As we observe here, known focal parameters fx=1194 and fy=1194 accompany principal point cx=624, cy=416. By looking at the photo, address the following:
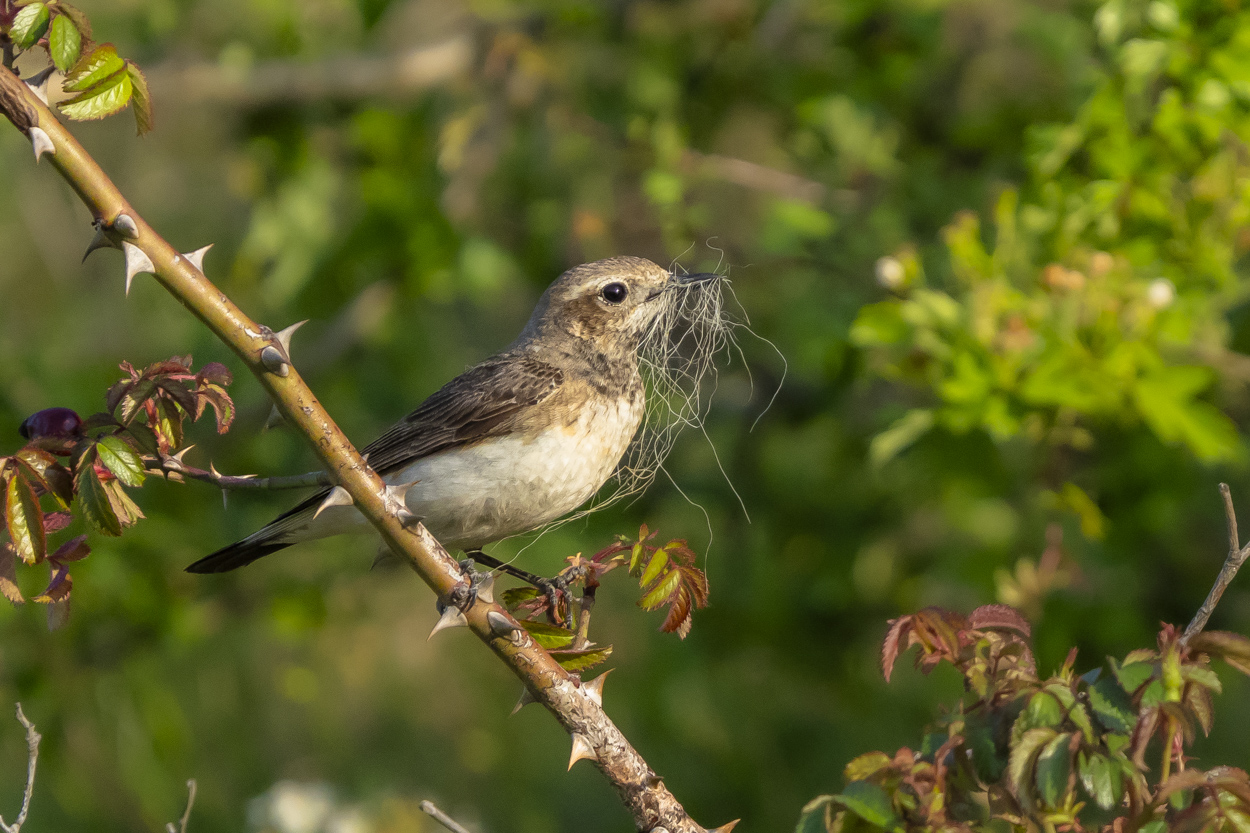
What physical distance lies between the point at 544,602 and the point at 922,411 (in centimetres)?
199

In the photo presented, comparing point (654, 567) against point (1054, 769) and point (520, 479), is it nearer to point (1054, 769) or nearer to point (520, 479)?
point (1054, 769)

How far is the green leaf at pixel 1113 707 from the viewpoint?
189 centimetres

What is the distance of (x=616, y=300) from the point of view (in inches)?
146

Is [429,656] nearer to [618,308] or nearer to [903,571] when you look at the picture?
[903,571]

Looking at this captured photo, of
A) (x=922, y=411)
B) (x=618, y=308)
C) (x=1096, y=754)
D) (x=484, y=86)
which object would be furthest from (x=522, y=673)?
(x=484, y=86)

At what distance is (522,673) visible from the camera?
2363mm

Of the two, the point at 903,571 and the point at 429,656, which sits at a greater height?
the point at 903,571

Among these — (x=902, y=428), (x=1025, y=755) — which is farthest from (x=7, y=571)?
(x=902, y=428)

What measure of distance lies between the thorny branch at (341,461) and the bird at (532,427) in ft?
3.10

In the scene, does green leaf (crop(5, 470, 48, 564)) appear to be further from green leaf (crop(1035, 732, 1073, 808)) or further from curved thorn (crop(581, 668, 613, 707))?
green leaf (crop(1035, 732, 1073, 808))

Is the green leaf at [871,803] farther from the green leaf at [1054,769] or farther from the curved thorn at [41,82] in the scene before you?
the curved thorn at [41,82]

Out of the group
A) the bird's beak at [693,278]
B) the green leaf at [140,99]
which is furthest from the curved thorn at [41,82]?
the bird's beak at [693,278]

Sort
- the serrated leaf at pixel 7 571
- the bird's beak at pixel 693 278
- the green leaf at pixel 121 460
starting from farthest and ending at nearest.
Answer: the bird's beak at pixel 693 278 → the serrated leaf at pixel 7 571 → the green leaf at pixel 121 460

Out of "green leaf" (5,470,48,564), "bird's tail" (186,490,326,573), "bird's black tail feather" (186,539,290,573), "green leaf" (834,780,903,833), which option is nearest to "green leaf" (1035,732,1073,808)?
"green leaf" (834,780,903,833)
